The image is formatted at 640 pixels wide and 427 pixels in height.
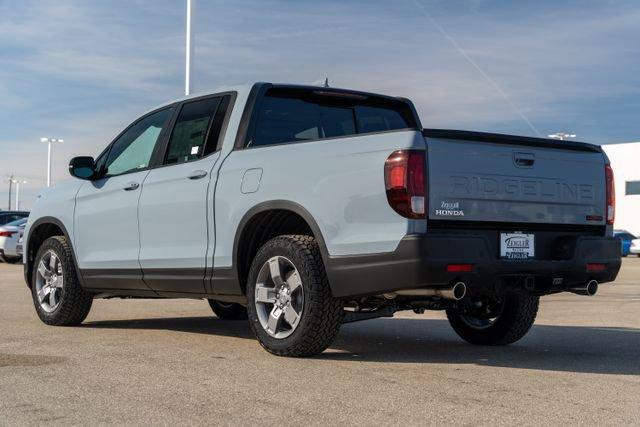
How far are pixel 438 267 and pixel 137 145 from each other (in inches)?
144

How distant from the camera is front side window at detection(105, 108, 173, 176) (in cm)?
809

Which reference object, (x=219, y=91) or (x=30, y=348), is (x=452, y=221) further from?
(x=30, y=348)

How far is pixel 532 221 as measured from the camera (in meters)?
6.22

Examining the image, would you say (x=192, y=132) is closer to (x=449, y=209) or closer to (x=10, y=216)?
(x=449, y=209)

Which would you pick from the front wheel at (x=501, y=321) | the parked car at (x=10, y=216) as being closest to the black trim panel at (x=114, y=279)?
the front wheel at (x=501, y=321)

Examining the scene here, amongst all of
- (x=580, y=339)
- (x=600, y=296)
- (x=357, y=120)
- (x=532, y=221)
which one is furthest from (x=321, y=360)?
(x=600, y=296)

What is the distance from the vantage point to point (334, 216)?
6039 millimetres

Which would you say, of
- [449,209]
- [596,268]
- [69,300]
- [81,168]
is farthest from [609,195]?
[69,300]

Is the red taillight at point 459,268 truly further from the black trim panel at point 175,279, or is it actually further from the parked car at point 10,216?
the parked car at point 10,216

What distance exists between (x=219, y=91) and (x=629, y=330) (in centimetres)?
456

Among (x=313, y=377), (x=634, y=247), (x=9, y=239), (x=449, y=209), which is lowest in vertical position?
(x=634, y=247)

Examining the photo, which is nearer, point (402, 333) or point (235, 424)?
point (235, 424)

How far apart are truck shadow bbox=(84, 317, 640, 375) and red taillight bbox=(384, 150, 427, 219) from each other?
134cm

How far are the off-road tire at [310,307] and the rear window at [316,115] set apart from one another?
3.49ft
